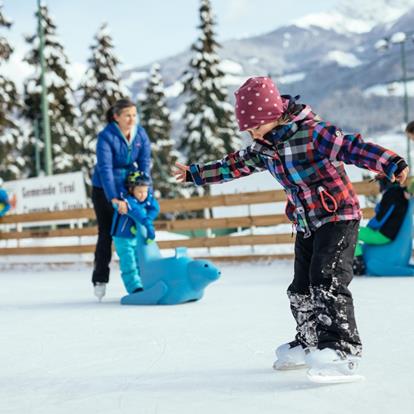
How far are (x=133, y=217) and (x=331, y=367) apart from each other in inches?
114

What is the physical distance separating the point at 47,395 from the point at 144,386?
0.36 metres

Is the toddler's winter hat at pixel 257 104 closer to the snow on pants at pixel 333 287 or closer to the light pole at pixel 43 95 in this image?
the snow on pants at pixel 333 287

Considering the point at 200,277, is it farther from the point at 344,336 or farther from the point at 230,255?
the point at 230,255

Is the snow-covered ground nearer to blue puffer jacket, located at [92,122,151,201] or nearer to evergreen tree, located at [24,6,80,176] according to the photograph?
blue puffer jacket, located at [92,122,151,201]

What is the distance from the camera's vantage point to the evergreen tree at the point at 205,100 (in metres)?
31.8

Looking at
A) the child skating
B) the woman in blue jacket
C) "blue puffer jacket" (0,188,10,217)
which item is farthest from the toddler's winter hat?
"blue puffer jacket" (0,188,10,217)

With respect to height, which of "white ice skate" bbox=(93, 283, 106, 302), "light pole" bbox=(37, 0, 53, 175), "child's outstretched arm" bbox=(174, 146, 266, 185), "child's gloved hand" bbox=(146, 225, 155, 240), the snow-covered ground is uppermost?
"light pole" bbox=(37, 0, 53, 175)

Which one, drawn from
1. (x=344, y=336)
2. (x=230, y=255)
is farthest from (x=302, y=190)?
(x=230, y=255)

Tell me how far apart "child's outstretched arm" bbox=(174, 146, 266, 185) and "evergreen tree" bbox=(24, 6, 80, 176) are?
1023 inches

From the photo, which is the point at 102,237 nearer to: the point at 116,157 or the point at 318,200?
the point at 116,157

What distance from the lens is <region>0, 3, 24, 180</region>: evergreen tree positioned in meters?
23.0

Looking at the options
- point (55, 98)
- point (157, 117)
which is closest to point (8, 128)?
point (55, 98)

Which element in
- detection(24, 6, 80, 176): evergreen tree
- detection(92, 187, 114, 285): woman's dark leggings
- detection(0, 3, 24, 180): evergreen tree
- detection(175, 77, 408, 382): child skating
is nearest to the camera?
detection(175, 77, 408, 382): child skating

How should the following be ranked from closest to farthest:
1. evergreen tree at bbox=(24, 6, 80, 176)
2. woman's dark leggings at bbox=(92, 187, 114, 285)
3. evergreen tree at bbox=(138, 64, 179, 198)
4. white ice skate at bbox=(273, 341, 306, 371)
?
white ice skate at bbox=(273, 341, 306, 371), woman's dark leggings at bbox=(92, 187, 114, 285), evergreen tree at bbox=(24, 6, 80, 176), evergreen tree at bbox=(138, 64, 179, 198)
